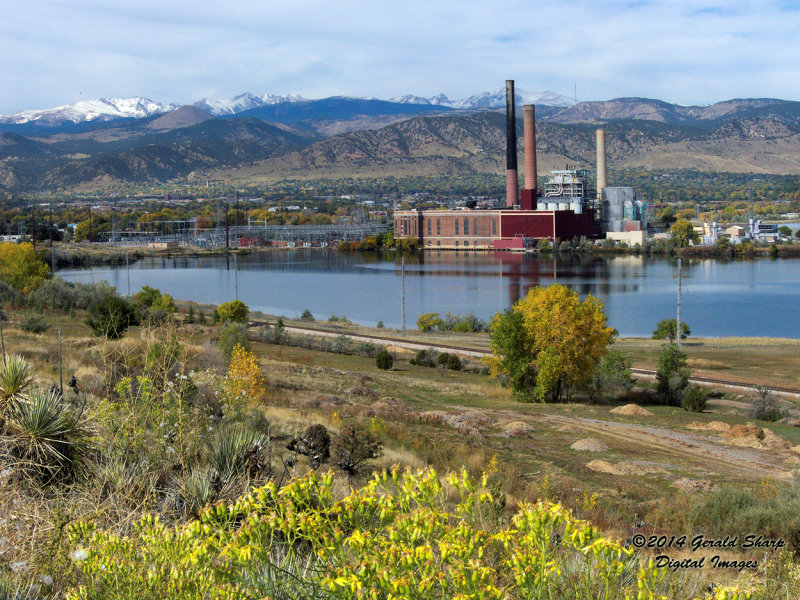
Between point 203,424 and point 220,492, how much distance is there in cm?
171

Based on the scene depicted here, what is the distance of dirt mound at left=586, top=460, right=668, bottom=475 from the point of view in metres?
9.25

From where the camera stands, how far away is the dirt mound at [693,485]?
27.1 ft

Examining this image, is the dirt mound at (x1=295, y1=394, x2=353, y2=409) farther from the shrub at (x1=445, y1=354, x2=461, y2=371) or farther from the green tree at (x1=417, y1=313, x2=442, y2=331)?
the green tree at (x1=417, y1=313, x2=442, y2=331)

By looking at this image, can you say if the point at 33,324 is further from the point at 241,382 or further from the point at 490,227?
the point at 490,227

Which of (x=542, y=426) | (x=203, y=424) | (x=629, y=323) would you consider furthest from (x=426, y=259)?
(x=203, y=424)

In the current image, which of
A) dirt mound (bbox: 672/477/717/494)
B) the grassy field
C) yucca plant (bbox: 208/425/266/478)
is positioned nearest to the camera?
yucca plant (bbox: 208/425/266/478)

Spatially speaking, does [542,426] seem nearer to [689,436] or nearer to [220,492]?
[689,436]

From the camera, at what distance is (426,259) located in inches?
2844

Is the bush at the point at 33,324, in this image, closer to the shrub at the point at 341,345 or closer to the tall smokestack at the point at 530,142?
the shrub at the point at 341,345

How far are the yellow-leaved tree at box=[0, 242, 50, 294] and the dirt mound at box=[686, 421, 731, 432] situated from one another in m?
24.2

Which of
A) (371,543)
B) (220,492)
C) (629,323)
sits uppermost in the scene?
(371,543)

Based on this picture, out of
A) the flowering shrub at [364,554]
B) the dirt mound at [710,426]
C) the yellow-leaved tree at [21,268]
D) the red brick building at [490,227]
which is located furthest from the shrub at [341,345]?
the red brick building at [490,227]

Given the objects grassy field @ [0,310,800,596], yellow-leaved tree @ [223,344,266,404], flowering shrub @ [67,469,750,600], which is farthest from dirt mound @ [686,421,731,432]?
flowering shrub @ [67,469,750,600]

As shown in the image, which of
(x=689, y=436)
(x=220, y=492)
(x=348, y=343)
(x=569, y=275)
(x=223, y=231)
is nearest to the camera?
(x=220, y=492)
